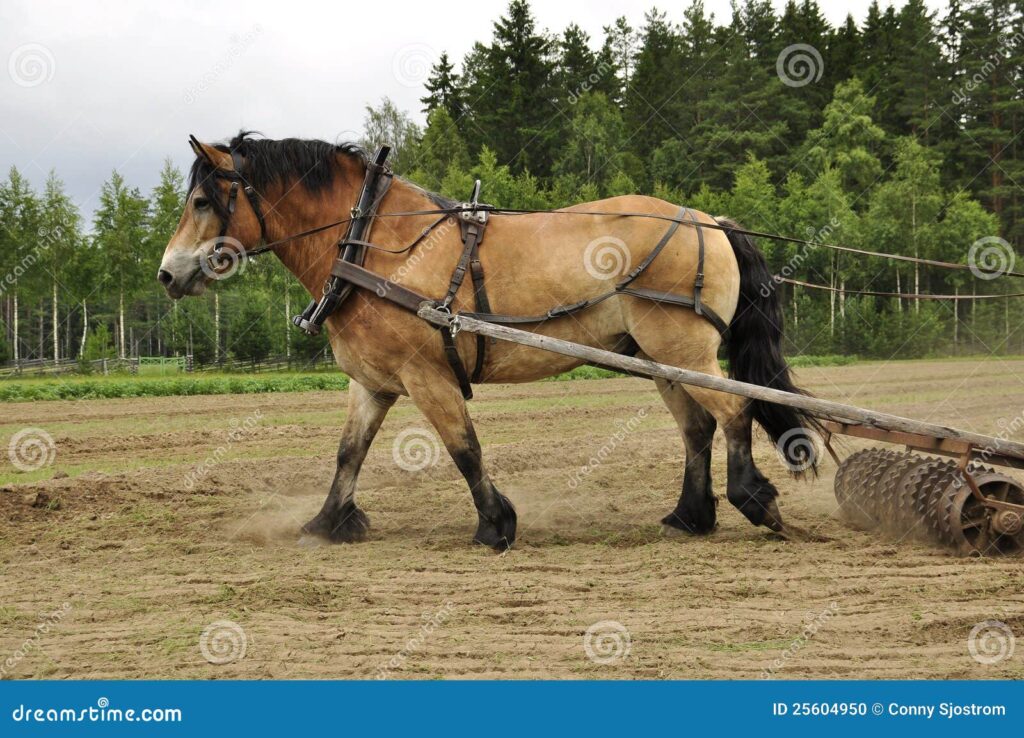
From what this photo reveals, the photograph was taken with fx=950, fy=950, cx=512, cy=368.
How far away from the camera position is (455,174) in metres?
39.4

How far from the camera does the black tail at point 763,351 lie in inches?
292

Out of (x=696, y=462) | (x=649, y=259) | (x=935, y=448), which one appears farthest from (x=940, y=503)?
(x=649, y=259)

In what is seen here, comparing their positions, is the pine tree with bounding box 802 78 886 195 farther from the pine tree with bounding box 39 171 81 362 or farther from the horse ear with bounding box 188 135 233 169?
the horse ear with bounding box 188 135 233 169

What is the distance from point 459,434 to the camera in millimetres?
7035

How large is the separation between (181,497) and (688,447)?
5057 millimetres

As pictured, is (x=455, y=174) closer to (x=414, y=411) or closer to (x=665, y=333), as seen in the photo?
(x=414, y=411)

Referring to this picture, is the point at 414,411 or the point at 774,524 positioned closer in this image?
the point at 774,524

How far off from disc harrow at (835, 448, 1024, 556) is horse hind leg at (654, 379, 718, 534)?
128 cm

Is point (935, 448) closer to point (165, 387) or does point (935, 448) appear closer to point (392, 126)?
point (165, 387)

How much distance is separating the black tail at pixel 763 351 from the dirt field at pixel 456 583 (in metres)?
0.79

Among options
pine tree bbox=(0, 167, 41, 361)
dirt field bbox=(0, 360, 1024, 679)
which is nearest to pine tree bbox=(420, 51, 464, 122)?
pine tree bbox=(0, 167, 41, 361)

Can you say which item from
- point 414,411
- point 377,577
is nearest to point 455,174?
point 414,411

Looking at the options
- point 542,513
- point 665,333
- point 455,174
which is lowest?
point 542,513

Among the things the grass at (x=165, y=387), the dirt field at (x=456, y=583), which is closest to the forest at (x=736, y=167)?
the grass at (x=165, y=387)
